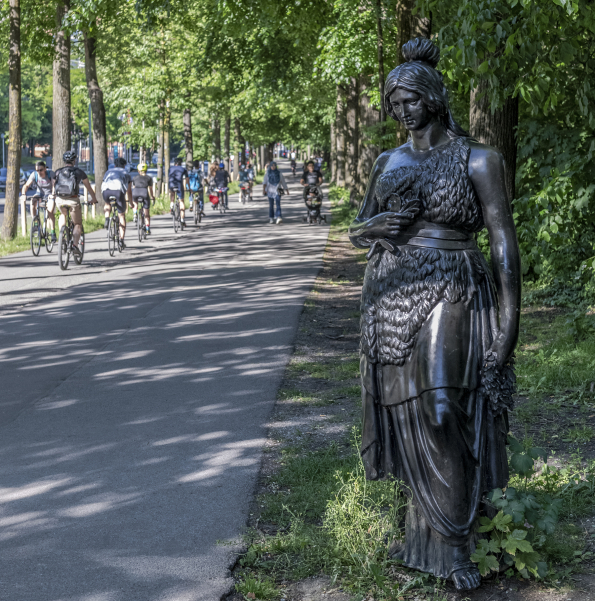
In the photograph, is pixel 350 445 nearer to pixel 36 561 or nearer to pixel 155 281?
pixel 36 561

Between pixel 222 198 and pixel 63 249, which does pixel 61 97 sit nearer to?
pixel 63 249

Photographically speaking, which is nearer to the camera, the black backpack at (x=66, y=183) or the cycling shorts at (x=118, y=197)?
the black backpack at (x=66, y=183)

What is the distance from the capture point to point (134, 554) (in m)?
3.91

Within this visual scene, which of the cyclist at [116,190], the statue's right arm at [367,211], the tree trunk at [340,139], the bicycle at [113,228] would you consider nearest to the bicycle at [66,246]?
the bicycle at [113,228]

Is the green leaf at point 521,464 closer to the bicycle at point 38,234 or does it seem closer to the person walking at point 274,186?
the bicycle at point 38,234

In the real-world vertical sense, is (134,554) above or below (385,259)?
below

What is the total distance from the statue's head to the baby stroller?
2225 cm

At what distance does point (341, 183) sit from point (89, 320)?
115 feet

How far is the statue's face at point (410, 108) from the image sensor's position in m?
3.27

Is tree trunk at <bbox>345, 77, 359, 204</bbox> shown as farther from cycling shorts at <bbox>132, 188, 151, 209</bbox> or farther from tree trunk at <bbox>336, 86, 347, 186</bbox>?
cycling shorts at <bbox>132, 188, 151, 209</bbox>

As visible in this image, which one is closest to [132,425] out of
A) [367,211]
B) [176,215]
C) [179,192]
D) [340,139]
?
[367,211]

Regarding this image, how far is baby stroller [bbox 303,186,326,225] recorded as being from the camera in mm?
25594

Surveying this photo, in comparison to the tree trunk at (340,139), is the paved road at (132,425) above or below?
below

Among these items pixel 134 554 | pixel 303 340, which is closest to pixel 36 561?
pixel 134 554
